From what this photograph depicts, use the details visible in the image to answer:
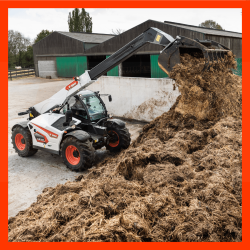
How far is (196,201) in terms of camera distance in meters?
4.12

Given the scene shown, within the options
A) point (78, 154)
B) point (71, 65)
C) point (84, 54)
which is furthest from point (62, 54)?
point (78, 154)

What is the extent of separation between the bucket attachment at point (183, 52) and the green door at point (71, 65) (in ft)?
78.4

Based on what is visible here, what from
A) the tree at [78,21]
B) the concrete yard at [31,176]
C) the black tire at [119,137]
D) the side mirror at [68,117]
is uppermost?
the tree at [78,21]

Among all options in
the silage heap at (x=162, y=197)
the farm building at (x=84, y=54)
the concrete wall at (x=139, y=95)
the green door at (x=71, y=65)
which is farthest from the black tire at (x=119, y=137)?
the green door at (x=71, y=65)

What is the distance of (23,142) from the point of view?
829cm

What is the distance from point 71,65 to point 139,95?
22.0 meters

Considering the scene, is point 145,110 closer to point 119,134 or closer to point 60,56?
point 119,134

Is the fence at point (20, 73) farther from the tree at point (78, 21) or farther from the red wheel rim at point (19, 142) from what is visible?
the red wheel rim at point (19, 142)

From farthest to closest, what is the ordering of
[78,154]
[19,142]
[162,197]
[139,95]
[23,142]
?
1. [139,95]
2. [19,142]
3. [23,142]
4. [78,154]
5. [162,197]

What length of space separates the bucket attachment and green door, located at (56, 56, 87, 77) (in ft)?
78.4

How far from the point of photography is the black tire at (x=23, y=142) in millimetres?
7965

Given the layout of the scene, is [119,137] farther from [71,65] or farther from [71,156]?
[71,65]

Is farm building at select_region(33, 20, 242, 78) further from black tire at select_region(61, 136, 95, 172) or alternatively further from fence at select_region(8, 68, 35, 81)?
black tire at select_region(61, 136, 95, 172)

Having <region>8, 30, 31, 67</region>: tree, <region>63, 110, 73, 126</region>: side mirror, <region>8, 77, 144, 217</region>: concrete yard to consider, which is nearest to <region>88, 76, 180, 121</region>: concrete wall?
<region>8, 77, 144, 217</region>: concrete yard
